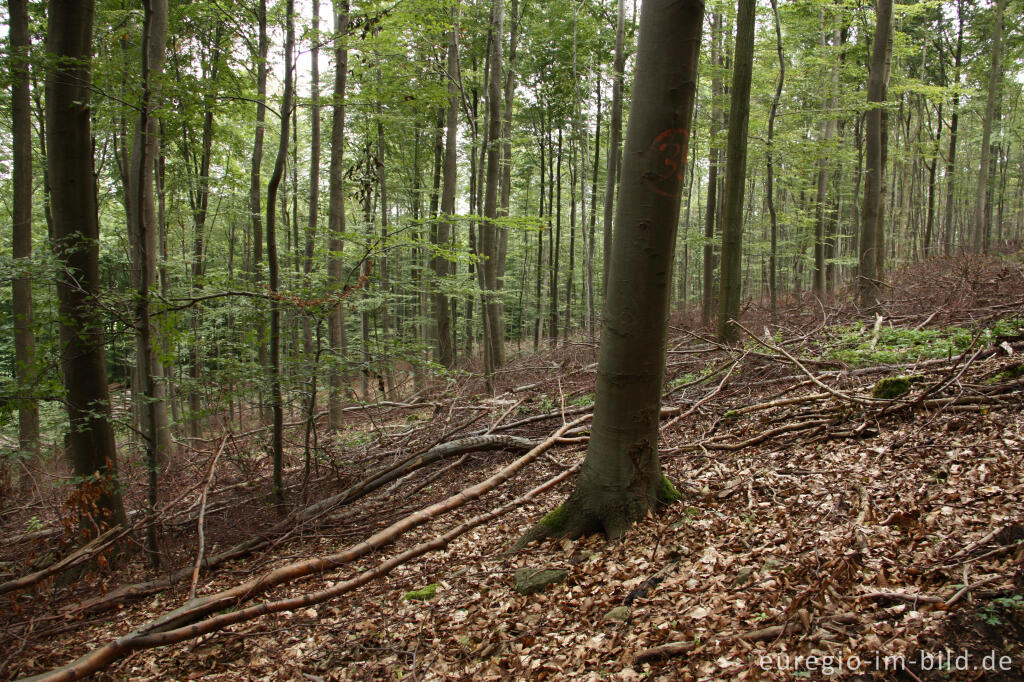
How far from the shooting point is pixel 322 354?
5.21 m

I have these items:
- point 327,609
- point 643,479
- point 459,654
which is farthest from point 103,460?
point 643,479

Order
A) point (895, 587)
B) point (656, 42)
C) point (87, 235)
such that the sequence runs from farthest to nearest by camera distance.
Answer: point (87, 235), point (656, 42), point (895, 587)

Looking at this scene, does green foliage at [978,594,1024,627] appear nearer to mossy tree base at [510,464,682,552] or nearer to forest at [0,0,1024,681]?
forest at [0,0,1024,681]

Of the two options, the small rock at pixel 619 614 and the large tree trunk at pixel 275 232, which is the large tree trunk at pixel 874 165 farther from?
the large tree trunk at pixel 275 232

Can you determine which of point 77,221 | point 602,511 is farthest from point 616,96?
point 602,511

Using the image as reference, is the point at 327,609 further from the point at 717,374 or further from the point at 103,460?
Result: the point at 717,374

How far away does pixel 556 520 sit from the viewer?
12.6 feet

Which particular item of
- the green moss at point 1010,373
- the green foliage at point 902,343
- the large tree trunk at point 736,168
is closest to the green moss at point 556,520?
the green moss at point 1010,373

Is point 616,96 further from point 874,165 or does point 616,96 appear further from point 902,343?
point 902,343

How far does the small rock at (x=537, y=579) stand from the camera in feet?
10.9

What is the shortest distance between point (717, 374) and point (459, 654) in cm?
505

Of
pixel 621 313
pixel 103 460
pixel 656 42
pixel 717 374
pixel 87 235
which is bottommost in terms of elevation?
pixel 103 460

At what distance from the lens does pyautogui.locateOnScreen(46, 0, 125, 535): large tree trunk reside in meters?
4.10

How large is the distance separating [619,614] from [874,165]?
11.0 meters
